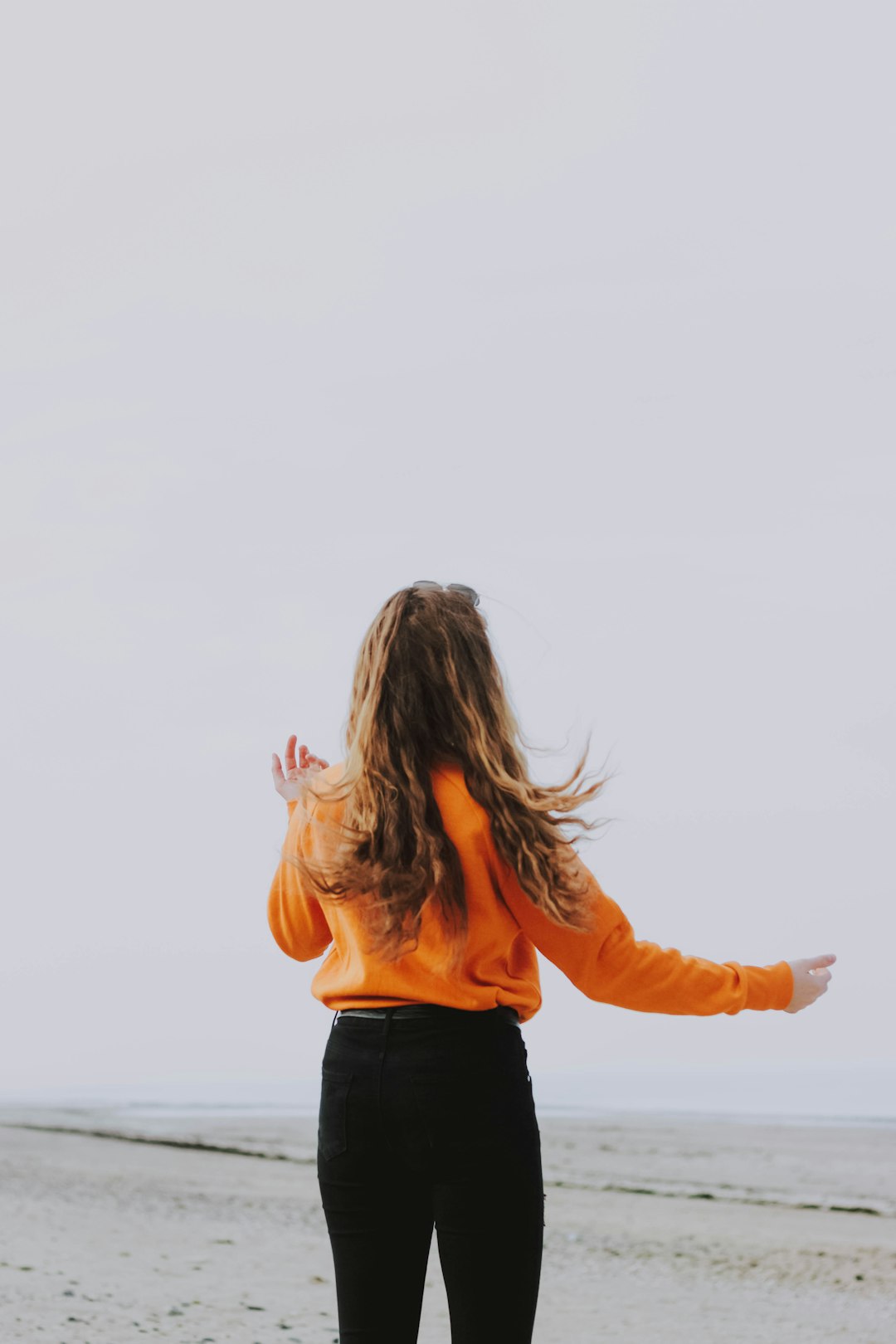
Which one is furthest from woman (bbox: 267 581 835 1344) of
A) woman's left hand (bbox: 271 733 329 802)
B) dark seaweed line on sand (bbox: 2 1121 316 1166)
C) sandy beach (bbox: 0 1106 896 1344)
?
dark seaweed line on sand (bbox: 2 1121 316 1166)

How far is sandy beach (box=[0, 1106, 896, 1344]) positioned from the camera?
436 cm

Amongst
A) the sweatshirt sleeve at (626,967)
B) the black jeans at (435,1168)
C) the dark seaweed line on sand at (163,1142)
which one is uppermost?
the sweatshirt sleeve at (626,967)

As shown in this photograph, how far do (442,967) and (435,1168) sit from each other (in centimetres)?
27

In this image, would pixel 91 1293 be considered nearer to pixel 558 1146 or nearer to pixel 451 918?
pixel 451 918

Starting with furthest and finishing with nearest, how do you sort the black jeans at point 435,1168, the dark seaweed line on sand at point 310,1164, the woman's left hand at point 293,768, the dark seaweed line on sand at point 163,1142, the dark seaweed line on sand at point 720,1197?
the dark seaweed line on sand at point 163,1142 → the dark seaweed line on sand at point 310,1164 → the dark seaweed line on sand at point 720,1197 → the woman's left hand at point 293,768 → the black jeans at point 435,1168

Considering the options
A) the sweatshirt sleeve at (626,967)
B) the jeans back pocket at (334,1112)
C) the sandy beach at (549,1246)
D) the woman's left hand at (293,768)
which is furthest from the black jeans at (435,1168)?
the sandy beach at (549,1246)

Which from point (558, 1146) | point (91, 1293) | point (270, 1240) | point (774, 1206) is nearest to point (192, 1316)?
point (91, 1293)

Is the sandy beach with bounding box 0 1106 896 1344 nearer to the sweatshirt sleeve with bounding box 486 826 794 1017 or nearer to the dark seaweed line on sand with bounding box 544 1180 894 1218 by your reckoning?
the dark seaweed line on sand with bounding box 544 1180 894 1218

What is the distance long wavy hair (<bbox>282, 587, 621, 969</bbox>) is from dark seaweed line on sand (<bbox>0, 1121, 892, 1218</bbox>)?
19.3 feet

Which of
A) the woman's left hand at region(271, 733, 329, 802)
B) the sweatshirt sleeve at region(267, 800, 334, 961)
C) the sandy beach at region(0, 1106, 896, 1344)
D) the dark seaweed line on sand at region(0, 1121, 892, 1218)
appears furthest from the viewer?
the dark seaweed line on sand at region(0, 1121, 892, 1218)

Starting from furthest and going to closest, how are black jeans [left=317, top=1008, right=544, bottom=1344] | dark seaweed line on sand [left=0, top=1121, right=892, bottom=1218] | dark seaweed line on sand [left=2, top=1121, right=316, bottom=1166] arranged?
dark seaweed line on sand [left=2, top=1121, right=316, bottom=1166], dark seaweed line on sand [left=0, top=1121, right=892, bottom=1218], black jeans [left=317, top=1008, right=544, bottom=1344]

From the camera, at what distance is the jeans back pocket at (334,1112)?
1826 millimetres

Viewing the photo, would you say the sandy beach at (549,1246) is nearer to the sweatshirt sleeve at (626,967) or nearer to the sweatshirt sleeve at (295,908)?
the sweatshirt sleeve at (295,908)

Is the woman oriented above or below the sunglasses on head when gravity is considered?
below
